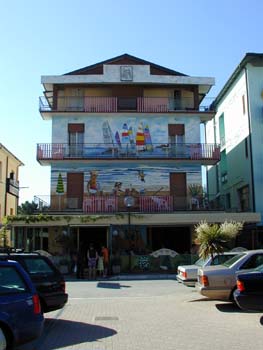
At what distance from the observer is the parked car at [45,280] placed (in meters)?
10.5

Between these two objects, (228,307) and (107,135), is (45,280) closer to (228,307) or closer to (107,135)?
(228,307)

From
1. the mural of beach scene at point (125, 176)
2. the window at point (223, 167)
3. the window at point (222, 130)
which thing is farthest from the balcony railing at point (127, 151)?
the window at point (222, 130)

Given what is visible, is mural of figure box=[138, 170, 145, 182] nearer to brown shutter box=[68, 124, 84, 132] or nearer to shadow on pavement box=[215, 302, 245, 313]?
brown shutter box=[68, 124, 84, 132]

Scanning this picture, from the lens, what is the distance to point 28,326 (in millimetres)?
7289

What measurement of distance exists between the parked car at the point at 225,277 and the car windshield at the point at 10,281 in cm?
619

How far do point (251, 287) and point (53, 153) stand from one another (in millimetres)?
23872

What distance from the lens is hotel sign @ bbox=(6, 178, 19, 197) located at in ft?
135

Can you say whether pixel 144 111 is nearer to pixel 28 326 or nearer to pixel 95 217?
pixel 95 217

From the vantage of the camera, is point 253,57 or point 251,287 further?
point 253,57

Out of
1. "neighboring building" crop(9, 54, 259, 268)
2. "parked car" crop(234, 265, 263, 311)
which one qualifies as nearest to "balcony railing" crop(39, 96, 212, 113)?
"neighboring building" crop(9, 54, 259, 268)

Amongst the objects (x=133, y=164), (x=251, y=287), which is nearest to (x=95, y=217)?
(x=133, y=164)

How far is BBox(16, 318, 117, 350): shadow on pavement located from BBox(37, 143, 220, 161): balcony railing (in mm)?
21533

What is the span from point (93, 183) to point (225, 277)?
66.1 feet

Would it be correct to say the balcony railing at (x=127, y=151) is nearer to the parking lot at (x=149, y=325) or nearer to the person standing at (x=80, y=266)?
the person standing at (x=80, y=266)
